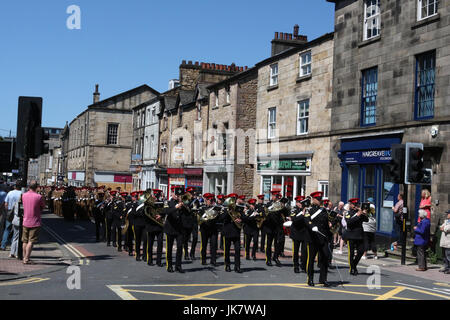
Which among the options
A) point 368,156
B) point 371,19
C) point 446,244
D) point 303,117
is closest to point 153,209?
point 446,244

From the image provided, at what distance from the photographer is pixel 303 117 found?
24.1m

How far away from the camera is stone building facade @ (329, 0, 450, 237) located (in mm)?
16406

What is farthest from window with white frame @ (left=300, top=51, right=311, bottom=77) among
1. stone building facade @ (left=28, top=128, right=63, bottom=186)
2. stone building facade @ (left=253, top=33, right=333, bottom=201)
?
stone building facade @ (left=28, top=128, right=63, bottom=186)

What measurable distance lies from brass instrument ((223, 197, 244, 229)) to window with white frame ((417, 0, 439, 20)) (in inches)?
377

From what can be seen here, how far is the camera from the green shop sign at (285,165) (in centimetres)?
2377

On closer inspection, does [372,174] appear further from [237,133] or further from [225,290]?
[237,133]

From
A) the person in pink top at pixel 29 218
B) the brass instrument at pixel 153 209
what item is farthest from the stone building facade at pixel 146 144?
the person in pink top at pixel 29 218

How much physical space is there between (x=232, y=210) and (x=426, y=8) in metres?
10.0

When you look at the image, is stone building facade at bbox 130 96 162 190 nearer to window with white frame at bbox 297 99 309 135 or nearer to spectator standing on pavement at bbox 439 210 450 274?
window with white frame at bbox 297 99 309 135

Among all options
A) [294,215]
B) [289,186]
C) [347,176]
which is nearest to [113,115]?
[289,186]

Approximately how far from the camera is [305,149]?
23828 millimetres

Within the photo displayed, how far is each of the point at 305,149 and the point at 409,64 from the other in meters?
7.18

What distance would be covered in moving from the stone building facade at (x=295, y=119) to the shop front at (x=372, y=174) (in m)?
1.52
